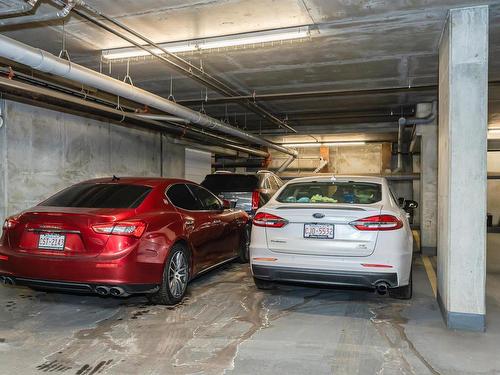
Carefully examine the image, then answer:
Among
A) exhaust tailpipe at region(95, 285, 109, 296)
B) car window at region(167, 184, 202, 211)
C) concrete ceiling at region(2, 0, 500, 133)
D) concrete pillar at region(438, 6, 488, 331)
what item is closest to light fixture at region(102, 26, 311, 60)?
concrete ceiling at region(2, 0, 500, 133)

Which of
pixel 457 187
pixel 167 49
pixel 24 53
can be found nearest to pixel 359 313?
pixel 457 187

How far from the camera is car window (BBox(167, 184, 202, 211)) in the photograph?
507 centimetres

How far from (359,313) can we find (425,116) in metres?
6.22

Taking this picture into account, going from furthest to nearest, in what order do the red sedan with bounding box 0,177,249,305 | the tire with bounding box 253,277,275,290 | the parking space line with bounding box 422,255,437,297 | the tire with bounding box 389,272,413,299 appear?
the parking space line with bounding box 422,255,437,297, the tire with bounding box 253,277,275,290, the tire with bounding box 389,272,413,299, the red sedan with bounding box 0,177,249,305

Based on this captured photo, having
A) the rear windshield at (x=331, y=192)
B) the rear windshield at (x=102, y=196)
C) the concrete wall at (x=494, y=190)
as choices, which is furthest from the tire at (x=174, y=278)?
the concrete wall at (x=494, y=190)

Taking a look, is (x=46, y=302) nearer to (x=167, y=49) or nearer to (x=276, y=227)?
(x=276, y=227)

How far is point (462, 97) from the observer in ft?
13.1

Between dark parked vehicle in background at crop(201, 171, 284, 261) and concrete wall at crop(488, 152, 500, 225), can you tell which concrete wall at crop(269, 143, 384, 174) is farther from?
dark parked vehicle in background at crop(201, 171, 284, 261)

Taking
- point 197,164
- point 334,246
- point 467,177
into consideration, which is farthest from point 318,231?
point 197,164

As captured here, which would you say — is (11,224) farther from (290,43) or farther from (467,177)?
(467,177)

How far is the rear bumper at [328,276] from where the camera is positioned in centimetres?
414

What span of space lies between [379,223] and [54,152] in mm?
6312

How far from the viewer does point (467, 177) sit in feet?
13.0

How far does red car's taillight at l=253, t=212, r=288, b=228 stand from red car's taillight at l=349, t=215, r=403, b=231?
812 millimetres
